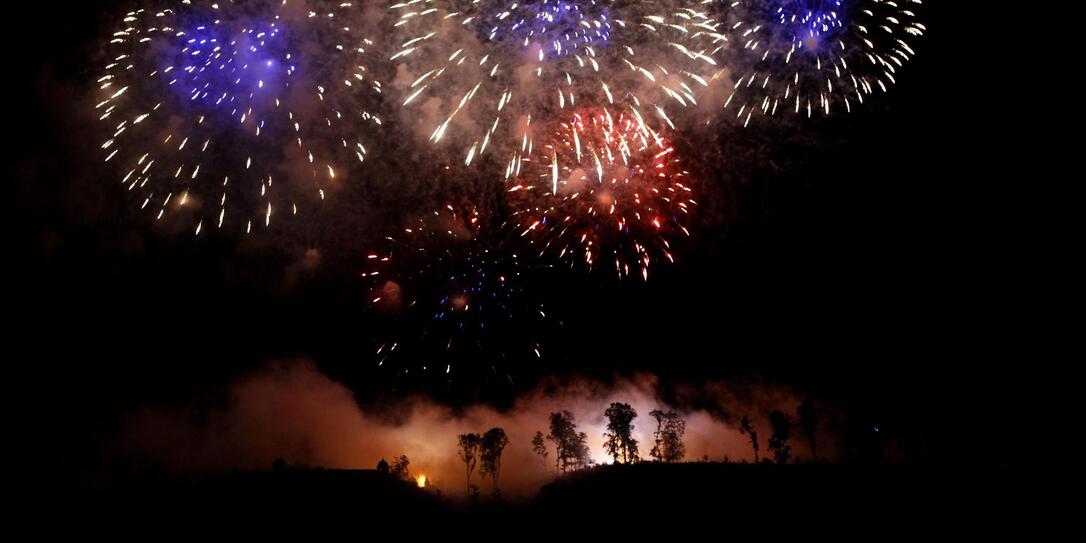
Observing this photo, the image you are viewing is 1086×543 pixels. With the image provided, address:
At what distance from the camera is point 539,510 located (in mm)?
30906

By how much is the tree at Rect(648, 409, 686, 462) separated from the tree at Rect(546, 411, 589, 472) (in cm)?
731

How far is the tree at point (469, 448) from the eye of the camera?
61188mm

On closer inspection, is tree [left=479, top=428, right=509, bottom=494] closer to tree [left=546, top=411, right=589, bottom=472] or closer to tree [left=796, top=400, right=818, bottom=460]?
tree [left=546, top=411, right=589, bottom=472]

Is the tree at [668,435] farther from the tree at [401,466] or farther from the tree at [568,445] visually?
the tree at [401,466]

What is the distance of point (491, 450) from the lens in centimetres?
6100

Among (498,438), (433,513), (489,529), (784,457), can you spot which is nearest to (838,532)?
(489,529)

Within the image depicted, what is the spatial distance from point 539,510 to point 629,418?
3229cm

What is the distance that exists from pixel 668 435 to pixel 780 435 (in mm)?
10983

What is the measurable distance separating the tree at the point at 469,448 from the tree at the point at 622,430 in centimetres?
1310

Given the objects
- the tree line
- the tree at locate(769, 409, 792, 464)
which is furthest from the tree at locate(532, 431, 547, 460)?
the tree at locate(769, 409, 792, 464)

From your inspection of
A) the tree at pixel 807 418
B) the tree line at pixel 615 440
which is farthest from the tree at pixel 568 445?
the tree at pixel 807 418

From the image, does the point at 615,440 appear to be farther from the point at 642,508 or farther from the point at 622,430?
the point at 642,508

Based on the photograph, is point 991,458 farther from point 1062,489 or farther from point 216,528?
point 216,528

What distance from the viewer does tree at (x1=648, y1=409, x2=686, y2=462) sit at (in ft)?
208
